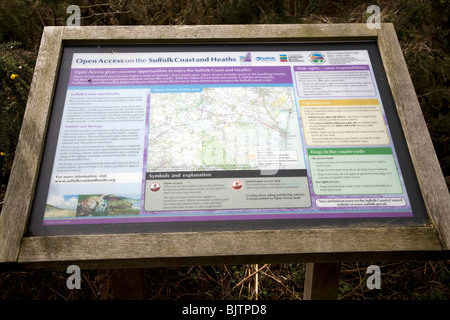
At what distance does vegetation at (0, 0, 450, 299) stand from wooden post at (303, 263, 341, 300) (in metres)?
0.54

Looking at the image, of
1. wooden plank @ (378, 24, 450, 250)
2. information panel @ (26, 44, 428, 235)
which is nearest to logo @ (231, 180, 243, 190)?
information panel @ (26, 44, 428, 235)

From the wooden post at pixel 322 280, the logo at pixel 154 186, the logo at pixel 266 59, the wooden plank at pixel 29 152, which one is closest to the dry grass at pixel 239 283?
the wooden post at pixel 322 280

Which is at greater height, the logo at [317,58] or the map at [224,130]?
the logo at [317,58]

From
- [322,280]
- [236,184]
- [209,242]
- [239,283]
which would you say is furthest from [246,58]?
[239,283]

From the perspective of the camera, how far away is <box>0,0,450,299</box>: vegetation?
2.31 m

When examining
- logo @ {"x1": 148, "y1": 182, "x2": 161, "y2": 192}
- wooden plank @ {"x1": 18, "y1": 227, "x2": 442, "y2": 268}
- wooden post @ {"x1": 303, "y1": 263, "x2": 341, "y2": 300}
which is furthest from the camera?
wooden post @ {"x1": 303, "y1": 263, "x2": 341, "y2": 300}

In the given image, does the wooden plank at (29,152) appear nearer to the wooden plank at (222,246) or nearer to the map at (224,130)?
the wooden plank at (222,246)

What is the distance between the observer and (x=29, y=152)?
135cm

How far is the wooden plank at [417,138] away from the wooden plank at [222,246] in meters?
0.09

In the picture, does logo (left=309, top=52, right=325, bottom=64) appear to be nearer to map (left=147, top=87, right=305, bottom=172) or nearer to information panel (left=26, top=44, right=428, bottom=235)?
information panel (left=26, top=44, right=428, bottom=235)

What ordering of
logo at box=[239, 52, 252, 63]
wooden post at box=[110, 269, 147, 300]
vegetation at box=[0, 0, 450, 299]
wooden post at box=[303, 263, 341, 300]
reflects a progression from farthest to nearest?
1. vegetation at box=[0, 0, 450, 299]
2. wooden post at box=[303, 263, 341, 300]
3. wooden post at box=[110, 269, 147, 300]
4. logo at box=[239, 52, 252, 63]

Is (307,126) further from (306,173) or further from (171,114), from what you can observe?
(171,114)

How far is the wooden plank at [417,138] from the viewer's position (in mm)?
1287
